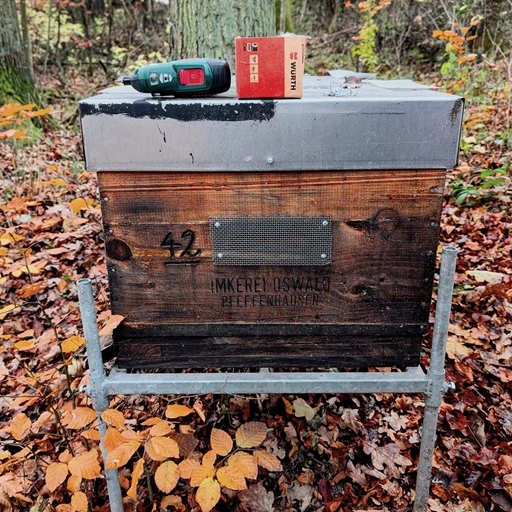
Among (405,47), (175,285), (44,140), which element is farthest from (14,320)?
(405,47)

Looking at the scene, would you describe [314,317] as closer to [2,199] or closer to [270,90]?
[270,90]

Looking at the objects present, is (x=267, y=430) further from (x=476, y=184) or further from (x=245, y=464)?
(x=476, y=184)

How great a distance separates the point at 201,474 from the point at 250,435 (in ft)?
0.87

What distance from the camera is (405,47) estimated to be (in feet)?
36.6

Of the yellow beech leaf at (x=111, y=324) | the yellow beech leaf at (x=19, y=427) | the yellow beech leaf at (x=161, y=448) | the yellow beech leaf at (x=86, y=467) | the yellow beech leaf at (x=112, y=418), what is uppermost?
the yellow beech leaf at (x=111, y=324)

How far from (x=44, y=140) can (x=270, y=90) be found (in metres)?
5.52

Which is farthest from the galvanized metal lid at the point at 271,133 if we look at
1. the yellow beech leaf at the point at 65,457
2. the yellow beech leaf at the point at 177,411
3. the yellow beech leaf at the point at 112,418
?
the yellow beech leaf at the point at 65,457

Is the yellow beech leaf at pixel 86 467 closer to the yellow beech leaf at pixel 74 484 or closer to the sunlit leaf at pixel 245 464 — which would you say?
the yellow beech leaf at pixel 74 484

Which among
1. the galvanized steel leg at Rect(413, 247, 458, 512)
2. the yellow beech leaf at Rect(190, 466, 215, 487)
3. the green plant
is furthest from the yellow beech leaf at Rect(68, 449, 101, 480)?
the green plant

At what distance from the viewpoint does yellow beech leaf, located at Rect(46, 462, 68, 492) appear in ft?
5.34

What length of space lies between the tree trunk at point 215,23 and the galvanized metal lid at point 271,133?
2110 mm

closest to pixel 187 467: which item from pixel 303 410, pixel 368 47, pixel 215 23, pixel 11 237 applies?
pixel 303 410

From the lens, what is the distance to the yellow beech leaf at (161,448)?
5.13 ft

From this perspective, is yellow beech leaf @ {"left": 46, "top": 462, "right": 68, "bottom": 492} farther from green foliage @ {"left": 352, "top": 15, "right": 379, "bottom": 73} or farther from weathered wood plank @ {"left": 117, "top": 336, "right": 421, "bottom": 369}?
green foliage @ {"left": 352, "top": 15, "right": 379, "bottom": 73}
